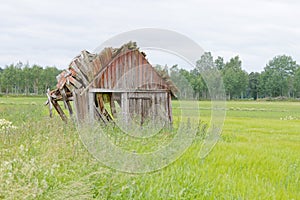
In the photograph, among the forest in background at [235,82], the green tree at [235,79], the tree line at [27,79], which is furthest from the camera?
the tree line at [27,79]

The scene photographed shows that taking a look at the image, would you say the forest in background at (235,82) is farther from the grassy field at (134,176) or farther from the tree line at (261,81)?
the grassy field at (134,176)

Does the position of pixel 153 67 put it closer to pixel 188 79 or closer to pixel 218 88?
pixel 188 79

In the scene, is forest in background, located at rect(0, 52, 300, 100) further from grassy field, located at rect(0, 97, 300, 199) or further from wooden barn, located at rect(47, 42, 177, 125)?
grassy field, located at rect(0, 97, 300, 199)

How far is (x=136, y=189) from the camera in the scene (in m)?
5.59

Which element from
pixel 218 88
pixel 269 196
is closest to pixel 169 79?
pixel 218 88

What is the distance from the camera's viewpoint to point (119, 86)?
13.4 m

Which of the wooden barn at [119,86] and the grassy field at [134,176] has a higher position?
the wooden barn at [119,86]

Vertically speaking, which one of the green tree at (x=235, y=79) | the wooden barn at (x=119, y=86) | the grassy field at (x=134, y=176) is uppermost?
the green tree at (x=235, y=79)

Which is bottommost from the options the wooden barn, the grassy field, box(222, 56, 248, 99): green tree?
the grassy field

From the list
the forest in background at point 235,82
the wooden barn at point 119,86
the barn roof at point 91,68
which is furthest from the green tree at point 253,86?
the barn roof at point 91,68

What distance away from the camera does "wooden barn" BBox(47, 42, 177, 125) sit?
514 inches

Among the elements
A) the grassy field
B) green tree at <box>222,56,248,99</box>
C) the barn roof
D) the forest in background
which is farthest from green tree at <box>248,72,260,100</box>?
the grassy field

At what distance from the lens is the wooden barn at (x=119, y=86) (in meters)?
13.1

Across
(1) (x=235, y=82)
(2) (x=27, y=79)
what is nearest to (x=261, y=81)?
(1) (x=235, y=82)
